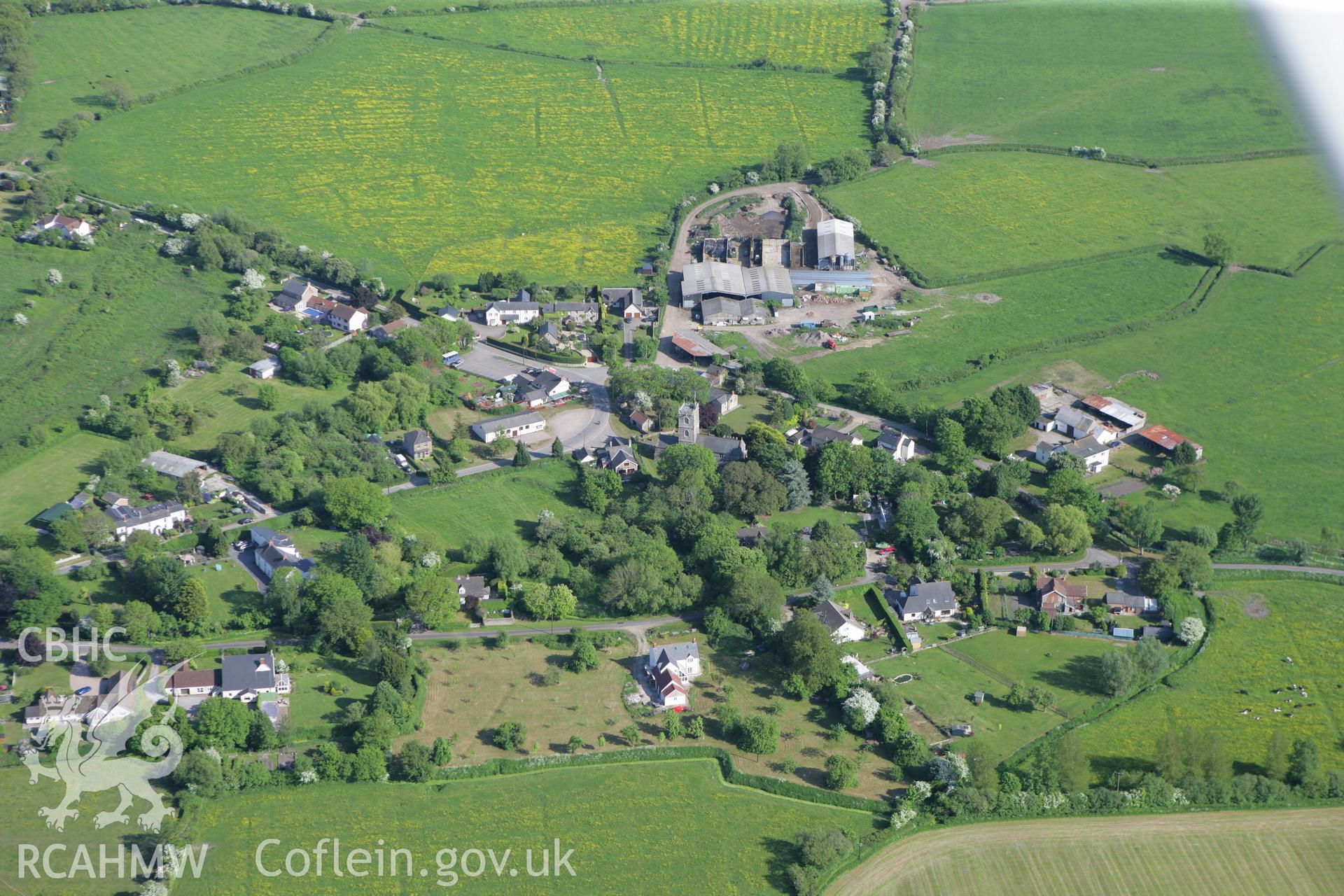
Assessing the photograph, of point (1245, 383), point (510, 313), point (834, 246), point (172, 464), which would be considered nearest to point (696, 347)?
point (510, 313)

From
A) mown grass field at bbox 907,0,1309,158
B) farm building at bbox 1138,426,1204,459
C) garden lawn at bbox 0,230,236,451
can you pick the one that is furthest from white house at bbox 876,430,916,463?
mown grass field at bbox 907,0,1309,158

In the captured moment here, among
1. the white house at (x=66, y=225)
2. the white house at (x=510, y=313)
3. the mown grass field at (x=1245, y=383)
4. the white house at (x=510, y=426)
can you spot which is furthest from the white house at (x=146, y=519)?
the mown grass field at (x=1245, y=383)

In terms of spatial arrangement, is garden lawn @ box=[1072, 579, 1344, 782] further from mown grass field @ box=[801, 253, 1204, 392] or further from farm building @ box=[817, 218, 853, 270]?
farm building @ box=[817, 218, 853, 270]

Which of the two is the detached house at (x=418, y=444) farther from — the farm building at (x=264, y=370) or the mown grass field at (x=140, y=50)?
the mown grass field at (x=140, y=50)

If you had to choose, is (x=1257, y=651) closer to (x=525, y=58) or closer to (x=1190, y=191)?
(x=1190, y=191)

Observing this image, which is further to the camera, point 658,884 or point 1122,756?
point 1122,756

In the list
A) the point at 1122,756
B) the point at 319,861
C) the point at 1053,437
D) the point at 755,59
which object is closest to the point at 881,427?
the point at 1053,437
